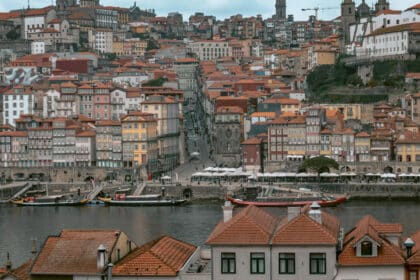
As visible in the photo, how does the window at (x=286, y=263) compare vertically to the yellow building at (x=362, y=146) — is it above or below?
above

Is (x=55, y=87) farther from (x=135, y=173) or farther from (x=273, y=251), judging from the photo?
(x=273, y=251)

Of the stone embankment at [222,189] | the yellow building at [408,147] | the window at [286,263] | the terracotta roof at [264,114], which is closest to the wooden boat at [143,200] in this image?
the stone embankment at [222,189]

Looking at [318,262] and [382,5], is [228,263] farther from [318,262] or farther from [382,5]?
[382,5]

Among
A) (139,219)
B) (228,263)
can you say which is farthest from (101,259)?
(139,219)

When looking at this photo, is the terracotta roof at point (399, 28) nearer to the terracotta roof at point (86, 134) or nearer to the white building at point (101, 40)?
the terracotta roof at point (86, 134)

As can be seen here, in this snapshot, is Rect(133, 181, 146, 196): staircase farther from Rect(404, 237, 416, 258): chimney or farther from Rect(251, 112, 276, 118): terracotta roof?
Rect(404, 237, 416, 258): chimney

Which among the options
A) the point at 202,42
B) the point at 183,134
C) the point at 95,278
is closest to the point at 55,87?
the point at 183,134
